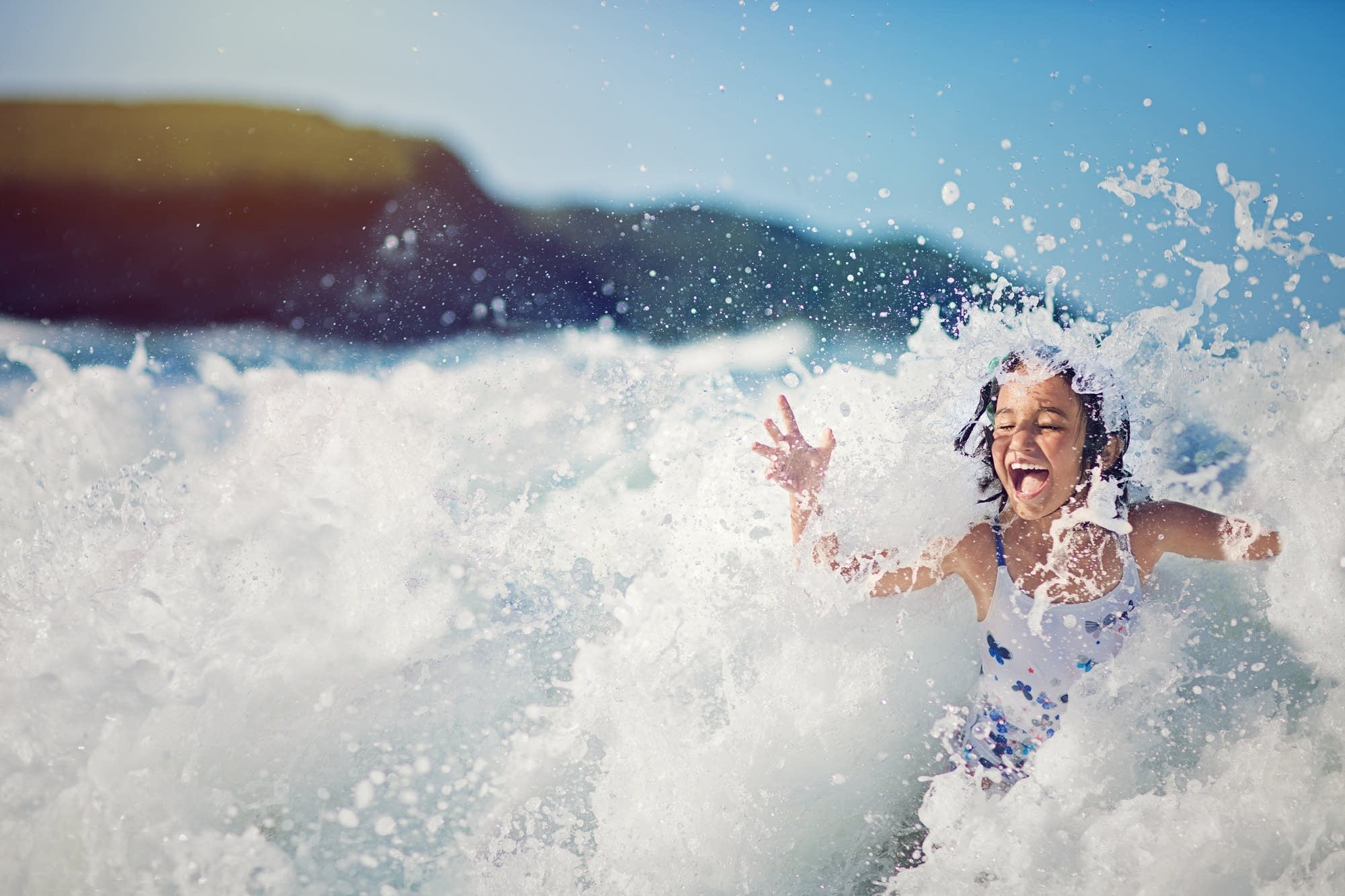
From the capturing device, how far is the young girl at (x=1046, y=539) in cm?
255

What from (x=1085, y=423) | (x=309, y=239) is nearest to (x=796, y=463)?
(x=1085, y=423)

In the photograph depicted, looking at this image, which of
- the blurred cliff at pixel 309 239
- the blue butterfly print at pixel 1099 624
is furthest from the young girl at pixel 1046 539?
the blurred cliff at pixel 309 239

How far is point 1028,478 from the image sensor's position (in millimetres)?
2557

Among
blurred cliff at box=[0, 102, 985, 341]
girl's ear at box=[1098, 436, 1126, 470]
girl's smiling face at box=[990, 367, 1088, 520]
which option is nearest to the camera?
girl's smiling face at box=[990, 367, 1088, 520]

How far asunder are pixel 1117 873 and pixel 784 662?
1.41 meters

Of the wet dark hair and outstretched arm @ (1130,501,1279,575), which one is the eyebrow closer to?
the wet dark hair

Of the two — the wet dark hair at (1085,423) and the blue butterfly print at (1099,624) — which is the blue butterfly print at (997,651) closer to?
the blue butterfly print at (1099,624)

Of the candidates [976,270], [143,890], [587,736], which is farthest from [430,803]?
[976,270]

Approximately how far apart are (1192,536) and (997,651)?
2.61 ft

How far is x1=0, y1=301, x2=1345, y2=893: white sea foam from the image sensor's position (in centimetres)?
272

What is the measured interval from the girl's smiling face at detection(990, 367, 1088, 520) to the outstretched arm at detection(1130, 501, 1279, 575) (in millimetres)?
302

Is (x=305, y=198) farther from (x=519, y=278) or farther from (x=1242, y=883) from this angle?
(x=1242, y=883)

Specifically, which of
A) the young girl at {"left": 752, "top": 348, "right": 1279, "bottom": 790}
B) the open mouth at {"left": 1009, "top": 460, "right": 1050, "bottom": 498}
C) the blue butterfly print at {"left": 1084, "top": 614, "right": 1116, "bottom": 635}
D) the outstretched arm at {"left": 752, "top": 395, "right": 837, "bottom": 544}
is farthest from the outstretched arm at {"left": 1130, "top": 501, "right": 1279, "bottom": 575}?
the outstretched arm at {"left": 752, "top": 395, "right": 837, "bottom": 544}

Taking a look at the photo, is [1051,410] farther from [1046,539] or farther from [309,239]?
[309,239]
